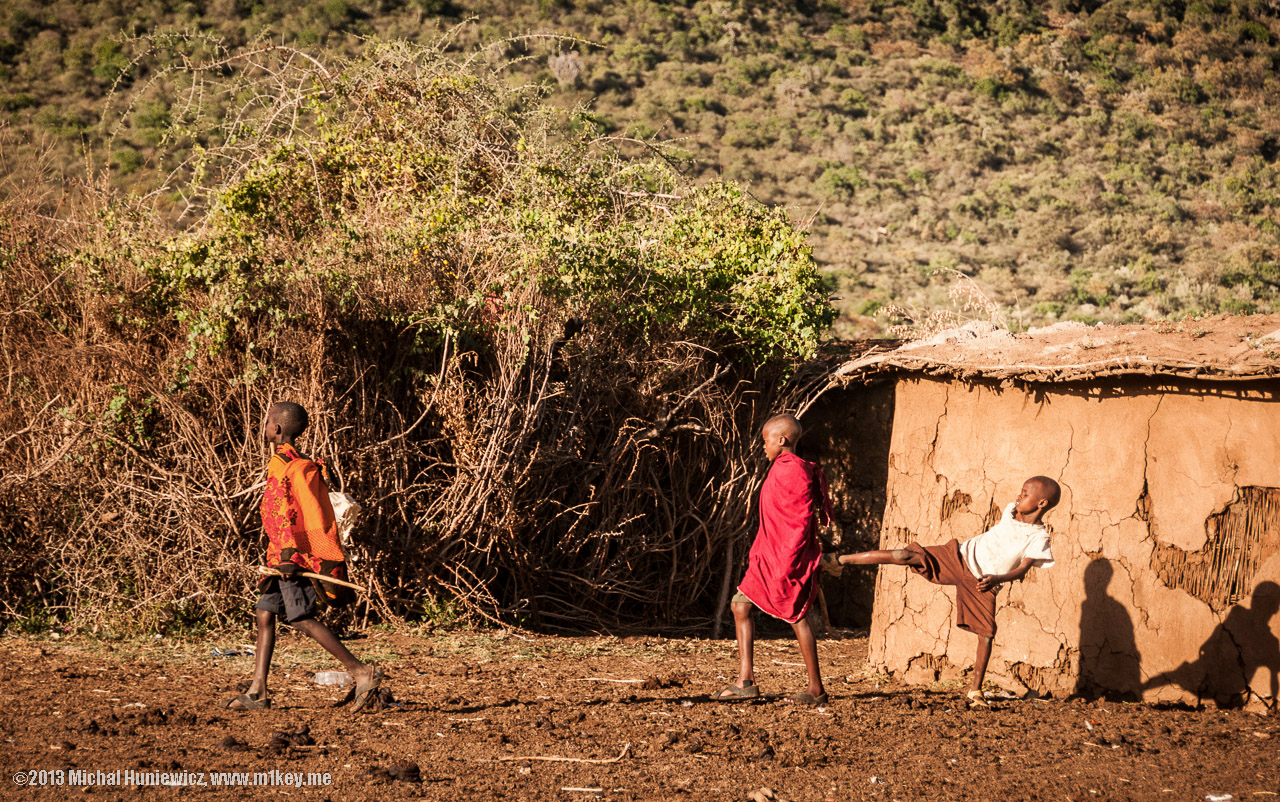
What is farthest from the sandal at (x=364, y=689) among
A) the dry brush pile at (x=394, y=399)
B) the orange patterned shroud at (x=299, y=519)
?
the dry brush pile at (x=394, y=399)

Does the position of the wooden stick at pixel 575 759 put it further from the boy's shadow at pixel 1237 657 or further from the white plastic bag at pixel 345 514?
the boy's shadow at pixel 1237 657

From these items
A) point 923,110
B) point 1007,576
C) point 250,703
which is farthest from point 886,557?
point 923,110

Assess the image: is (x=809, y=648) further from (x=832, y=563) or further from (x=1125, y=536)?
(x=1125, y=536)

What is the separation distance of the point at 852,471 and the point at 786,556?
3.24m

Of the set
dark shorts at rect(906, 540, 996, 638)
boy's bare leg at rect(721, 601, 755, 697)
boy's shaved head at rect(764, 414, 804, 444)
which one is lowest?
boy's bare leg at rect(721, 601, 755, 697)

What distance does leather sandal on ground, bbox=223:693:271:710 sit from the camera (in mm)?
4461

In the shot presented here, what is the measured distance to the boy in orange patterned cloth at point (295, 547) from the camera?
4324mm

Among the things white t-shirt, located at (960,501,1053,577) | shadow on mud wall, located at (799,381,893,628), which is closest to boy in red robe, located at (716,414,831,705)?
white t-shirt, located at (960,501,1053,577)

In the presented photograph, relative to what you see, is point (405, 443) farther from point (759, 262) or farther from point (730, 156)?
point (730, 156)

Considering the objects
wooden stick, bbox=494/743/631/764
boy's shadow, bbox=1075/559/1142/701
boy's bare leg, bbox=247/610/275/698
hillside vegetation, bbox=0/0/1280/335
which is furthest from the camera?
hillside vegetation, bbox=0/0/1280/335

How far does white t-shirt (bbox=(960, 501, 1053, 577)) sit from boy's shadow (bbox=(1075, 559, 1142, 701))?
70 centimetres

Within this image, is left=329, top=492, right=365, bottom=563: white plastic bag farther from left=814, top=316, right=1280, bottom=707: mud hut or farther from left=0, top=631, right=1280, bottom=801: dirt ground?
left=814, top=316, right=1280, bottom=707: mud hut

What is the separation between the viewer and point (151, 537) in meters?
6.38

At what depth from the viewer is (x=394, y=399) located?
6641 millimetres
